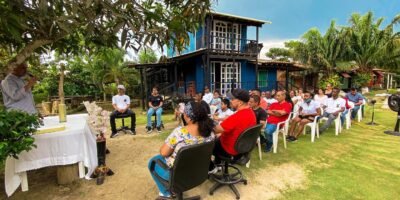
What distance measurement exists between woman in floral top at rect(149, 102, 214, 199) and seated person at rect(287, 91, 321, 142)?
3.96 meters

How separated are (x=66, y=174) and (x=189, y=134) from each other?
2.14m

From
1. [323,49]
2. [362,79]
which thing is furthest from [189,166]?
[362,79]

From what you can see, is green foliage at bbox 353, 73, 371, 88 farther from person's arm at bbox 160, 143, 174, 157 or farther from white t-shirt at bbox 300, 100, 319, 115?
person's arm at bbox 160, 143, 174, 157

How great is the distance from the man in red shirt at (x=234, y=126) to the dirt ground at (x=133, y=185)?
616 mm

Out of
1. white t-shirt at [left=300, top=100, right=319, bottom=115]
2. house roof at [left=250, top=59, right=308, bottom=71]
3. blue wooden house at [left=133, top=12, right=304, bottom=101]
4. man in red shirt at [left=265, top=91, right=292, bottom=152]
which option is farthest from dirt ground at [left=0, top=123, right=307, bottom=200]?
house roof at [left=250, top=59, right=308, bottom=71]

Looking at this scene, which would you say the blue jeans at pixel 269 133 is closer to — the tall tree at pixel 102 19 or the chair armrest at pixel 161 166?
the tall tree at pixel 102 19

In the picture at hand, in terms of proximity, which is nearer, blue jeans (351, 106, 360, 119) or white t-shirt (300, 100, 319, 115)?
white t-shirt (300, 100, 319, 115)

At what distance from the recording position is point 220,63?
530 inches

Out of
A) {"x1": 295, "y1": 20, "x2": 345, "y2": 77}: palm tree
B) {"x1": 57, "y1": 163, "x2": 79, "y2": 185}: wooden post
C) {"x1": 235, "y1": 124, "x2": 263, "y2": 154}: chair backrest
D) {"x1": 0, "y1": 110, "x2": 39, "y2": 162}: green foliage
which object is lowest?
{"x1": 57, "y1": 163, "x2": 79, "y2": 185}: wooden post

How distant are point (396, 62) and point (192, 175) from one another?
77.9 feet

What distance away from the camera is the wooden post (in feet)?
10.8

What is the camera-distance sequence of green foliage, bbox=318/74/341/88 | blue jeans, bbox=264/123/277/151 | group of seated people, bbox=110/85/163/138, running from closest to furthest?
blue jeans, bbox=264/123/277/151
group of seated people, bbox=110/85/163/138
green foliage, bbox=318/74/341/88

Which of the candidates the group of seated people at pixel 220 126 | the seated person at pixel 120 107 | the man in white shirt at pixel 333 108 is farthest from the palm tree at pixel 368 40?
the seated person at pixel 120 107

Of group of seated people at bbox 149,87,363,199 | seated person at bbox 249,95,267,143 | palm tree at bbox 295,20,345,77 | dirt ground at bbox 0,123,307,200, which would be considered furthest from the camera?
palm tree at bbox 295,20,345,77
